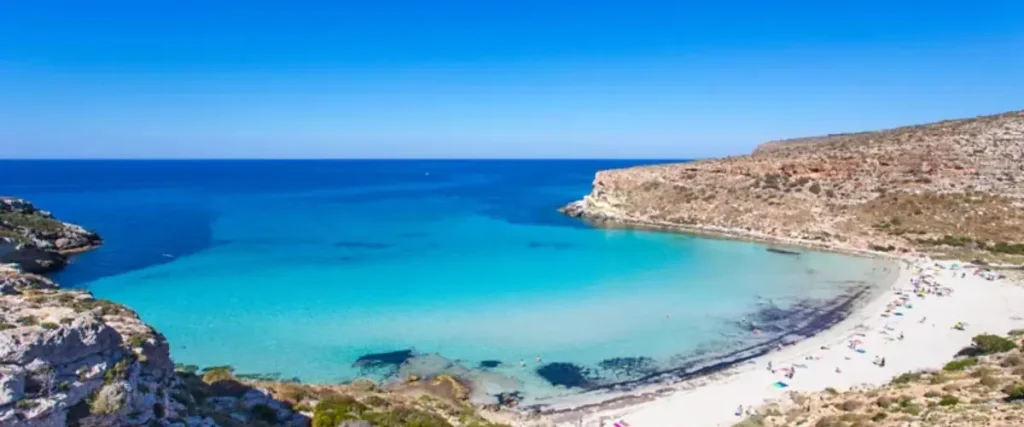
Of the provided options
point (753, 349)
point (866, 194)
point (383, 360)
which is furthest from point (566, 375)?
point (866, 194)

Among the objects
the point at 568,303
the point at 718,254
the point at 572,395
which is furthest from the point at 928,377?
the point at 718,254

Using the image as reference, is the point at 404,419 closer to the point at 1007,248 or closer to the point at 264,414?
the point at 264,414

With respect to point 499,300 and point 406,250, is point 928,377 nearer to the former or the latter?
point 499,300

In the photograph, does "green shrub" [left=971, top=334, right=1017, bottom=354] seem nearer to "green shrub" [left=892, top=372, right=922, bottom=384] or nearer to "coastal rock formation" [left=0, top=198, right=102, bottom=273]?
"green shrub" [left=892, top=372, right=922, bottom=384]

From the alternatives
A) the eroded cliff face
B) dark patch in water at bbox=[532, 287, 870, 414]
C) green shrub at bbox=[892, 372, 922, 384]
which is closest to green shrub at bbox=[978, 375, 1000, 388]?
green shrub at bbox=[892, 372, 922, 384]

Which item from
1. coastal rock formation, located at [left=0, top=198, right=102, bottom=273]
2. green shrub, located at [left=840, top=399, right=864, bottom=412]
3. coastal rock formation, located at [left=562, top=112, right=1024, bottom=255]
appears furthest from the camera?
coastal rock formation, located at [left=562, top=112, right=1024, bottom=255]

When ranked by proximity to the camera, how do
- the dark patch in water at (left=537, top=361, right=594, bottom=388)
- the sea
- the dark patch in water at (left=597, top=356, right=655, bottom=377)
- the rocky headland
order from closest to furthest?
the rocky headland < the dark patch in water at (left=537, top=361, right=594, bottom=388) < the dark patch in water at (left=597, top=356, right=655, bottom=377) < the sea
